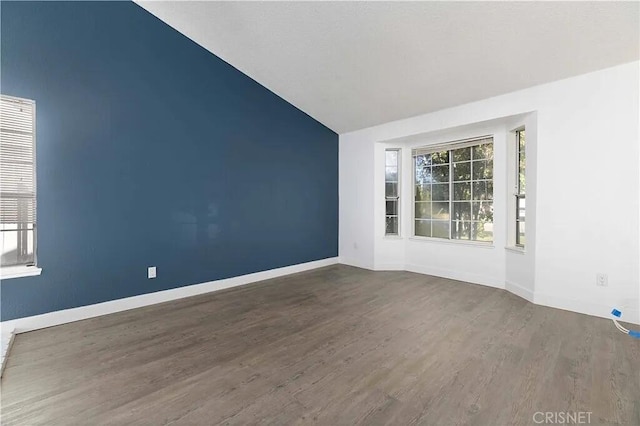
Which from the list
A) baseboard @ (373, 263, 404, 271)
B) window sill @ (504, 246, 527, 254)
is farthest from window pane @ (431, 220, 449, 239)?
window sill @ (504, 246, 527, 254)

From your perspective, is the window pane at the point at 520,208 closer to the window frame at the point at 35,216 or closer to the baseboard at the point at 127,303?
the baseboard at the point at 127,303

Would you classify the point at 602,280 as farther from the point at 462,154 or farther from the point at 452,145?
the point at 452,145

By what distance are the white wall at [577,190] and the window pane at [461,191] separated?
1.67 ft

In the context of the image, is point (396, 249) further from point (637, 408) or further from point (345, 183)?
point (637, 408)

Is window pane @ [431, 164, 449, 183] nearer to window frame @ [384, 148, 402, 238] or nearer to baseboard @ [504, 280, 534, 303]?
window frame @ [384, 148, 402, 238]

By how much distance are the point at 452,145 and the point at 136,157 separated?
448cm

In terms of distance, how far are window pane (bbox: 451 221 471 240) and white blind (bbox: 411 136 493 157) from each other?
122cm

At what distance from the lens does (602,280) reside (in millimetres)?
3109

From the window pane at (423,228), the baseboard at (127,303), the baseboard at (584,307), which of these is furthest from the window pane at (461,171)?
the baseboard at (127,303)

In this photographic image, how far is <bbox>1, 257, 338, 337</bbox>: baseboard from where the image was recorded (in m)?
2.80

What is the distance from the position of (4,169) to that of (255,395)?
3067mm

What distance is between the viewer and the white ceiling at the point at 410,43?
269cm

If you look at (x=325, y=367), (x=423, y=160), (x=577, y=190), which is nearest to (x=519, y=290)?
(x=577, y=190)

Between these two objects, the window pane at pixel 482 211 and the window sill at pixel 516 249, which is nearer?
the window sill at pixel 516 249
